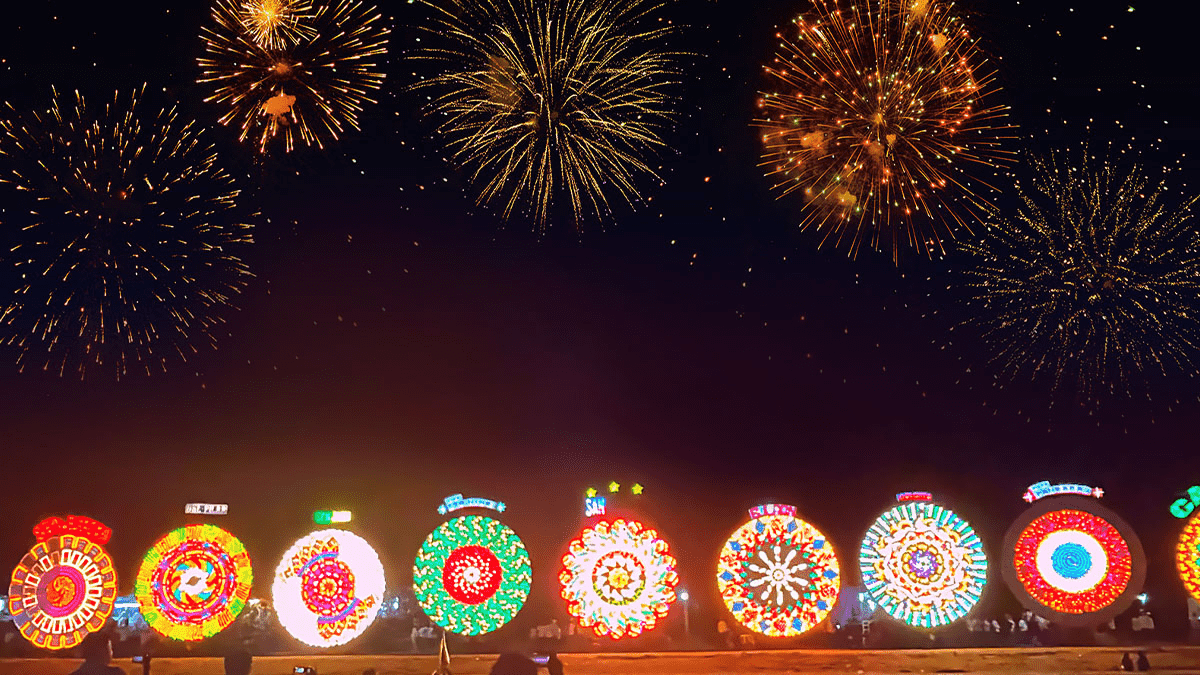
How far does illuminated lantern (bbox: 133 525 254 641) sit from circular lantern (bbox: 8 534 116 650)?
71 centimetres

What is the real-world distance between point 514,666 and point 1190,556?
1533 centimetres

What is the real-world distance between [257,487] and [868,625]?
41.7 feet

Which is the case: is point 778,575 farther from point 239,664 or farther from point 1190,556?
point 239,664

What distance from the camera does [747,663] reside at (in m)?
15.6

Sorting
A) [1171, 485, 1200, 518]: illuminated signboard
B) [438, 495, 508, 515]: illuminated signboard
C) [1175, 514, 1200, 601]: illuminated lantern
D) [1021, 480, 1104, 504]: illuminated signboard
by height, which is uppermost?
[438, 495, 508, 515]: illuminated signboard

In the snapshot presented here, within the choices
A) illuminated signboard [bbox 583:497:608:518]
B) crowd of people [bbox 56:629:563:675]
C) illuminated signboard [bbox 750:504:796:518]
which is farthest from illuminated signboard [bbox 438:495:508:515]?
crowd of people [bbox 56:629:563:675]

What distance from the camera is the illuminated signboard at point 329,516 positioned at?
16688 mm

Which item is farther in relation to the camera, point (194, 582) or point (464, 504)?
point (464, 504)

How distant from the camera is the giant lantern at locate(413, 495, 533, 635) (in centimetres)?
1644

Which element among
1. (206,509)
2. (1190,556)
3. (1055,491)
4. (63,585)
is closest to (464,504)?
(206,509)

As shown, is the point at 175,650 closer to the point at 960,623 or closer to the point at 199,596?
the point at 199,596

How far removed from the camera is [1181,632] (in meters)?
16.9

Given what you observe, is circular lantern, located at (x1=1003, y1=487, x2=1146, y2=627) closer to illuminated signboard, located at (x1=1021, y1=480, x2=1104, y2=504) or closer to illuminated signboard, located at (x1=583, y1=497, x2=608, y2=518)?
illuminated signboard, located at (x1=1021, y1=480, x2=1104, y2=504)

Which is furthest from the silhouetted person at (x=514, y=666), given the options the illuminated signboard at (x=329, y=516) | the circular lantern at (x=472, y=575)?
the illuminated signboard at (x=329, y=516)
